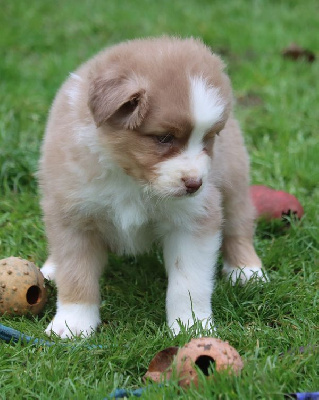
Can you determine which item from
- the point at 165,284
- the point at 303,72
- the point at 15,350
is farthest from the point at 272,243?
the point at 303,72

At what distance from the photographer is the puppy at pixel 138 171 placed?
3.01m

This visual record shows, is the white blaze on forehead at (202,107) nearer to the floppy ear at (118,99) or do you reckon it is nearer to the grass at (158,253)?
the floppy ear at (118,99)

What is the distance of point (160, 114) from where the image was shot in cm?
299

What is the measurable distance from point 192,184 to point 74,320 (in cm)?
98

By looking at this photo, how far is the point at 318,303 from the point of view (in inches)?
142

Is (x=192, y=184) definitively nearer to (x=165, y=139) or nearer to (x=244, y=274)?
(x=165, y=139)

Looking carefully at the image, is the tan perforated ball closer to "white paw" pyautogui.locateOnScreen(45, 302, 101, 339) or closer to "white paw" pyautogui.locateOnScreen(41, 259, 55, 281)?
"white paw" pyautogui.locateOnScreen(45, 302, 101, 339)

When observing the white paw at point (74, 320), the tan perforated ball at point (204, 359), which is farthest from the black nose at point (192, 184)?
the white paw at point (74, 320)

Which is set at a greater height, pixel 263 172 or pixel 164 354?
pixel 164 354

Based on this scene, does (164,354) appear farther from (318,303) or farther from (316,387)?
(318,303)

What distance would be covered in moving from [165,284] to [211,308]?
1.50ft

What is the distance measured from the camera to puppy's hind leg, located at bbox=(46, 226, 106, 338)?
3.46 m

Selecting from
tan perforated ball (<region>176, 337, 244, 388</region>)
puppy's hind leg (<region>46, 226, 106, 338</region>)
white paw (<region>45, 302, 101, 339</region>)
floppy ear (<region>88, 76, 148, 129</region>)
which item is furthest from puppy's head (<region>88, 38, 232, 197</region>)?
white paw (<region>45, 302, 101, 339</region>)

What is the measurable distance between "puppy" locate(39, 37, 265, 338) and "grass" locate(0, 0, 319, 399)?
0.23m
